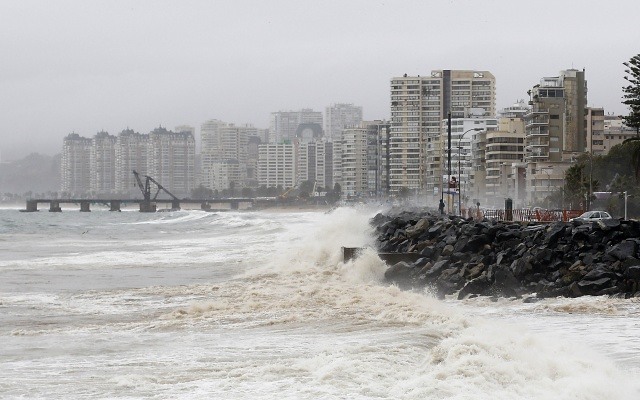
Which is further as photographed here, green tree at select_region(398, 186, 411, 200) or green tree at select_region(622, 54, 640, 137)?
green tree at select_region(398, 186, 411, 200)

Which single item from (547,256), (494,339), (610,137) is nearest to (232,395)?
(494,339)

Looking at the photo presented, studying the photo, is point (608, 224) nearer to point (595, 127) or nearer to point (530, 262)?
point (530, 262)

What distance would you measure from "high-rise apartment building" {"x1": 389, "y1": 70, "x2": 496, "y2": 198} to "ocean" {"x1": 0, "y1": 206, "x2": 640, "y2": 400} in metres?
149

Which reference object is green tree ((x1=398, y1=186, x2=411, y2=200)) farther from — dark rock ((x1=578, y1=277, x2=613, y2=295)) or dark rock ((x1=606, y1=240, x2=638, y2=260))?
dark rock ((x1=578, y1=277, x2=613, y2=295))

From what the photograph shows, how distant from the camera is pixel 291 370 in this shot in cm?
1203

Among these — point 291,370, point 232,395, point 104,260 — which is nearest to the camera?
point 232,395

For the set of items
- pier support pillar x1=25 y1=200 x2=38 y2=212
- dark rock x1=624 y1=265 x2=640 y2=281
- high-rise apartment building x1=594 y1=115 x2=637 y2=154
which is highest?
high-rise apartment building x1=594 y1=115 x2=637 y2=154

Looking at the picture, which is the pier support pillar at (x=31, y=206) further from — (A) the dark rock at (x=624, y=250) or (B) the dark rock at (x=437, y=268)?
(A) the dark rock at (x=624, y=250)

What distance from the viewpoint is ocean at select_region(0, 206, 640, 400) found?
11016 mm

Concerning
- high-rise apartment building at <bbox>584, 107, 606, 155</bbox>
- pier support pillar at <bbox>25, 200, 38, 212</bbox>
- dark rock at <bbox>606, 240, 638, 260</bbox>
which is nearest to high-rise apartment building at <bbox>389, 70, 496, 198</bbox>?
high-rise apartment building at <bbox>584, 107, 606, 155</bbox>

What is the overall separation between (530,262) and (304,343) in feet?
30.7

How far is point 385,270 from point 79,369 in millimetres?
14370

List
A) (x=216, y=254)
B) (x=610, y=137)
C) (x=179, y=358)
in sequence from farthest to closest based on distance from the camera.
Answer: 1. (x=610, y=137)
2. (x=216, y=254)
3. (x=179, y=358)

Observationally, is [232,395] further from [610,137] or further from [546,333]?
[610,137]
